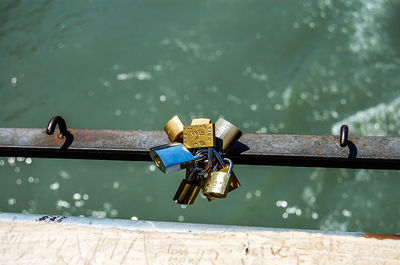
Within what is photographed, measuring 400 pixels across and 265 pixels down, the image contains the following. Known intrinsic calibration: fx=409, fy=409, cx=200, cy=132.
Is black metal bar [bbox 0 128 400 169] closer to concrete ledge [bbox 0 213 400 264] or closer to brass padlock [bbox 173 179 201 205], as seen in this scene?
brass padlock [bbox 173 179 201 205]

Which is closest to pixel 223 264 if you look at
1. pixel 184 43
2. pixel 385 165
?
pixel 385 165

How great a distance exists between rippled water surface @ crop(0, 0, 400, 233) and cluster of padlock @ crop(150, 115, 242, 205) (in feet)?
4.54

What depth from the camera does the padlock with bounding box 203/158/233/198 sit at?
40.8 inches

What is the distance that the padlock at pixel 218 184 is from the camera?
104 centimetres

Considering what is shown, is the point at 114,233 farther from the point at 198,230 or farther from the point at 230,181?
the point at 230,181

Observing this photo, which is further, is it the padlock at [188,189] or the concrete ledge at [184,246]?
the padlock at [188,189]

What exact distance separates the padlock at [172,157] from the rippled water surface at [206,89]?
4.78 ft

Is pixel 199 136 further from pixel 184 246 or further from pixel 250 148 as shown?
pixel 184 246

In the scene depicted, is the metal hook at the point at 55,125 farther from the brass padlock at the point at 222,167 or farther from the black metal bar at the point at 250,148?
the brass padlock at the point at 222,167

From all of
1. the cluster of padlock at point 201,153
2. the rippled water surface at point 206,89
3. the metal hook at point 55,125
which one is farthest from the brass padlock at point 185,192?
the rippled water surface at point 206,89

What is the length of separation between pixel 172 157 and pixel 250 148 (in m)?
0.26

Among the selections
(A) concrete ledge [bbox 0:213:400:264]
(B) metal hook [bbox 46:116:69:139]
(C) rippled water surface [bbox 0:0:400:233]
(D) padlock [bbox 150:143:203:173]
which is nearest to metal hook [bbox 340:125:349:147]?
(A) concrete ledge [bbox 0:213:400:264]

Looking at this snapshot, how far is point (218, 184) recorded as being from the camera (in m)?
1.05

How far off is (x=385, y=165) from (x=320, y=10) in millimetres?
2676
